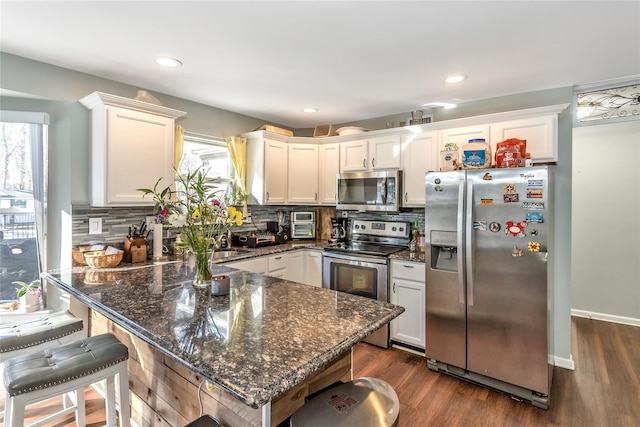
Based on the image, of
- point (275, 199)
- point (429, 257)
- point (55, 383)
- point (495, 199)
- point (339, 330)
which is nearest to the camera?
point (339, 330)

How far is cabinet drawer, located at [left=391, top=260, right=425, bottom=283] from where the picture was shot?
9.48 ft

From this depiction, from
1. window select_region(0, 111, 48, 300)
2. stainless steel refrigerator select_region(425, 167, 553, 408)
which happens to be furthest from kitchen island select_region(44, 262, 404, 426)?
stainless steel refrigerator select_region(425, 167, 553, 408)

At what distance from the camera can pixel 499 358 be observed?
2391 millimetres

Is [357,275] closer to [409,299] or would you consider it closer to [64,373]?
[409,299]

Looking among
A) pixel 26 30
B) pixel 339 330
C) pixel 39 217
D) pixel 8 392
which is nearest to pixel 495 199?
pixel 339 330

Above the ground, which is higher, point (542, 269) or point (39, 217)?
point (39, 217)

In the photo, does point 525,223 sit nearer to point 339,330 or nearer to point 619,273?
point 339,330

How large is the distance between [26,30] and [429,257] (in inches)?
126

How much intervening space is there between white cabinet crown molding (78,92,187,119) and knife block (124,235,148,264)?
1.07 metres

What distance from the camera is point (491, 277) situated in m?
2.41

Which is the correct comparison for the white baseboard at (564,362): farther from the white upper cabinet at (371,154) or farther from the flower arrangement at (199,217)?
the flower arrangement at (199,217)

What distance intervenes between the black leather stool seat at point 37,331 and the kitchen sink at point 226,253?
3.85 feet

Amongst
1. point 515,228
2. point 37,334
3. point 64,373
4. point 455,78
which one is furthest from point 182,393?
point 455,78

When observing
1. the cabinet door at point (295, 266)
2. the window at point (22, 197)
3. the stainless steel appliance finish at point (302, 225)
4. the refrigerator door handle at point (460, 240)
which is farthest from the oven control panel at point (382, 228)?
the window at point (22, 197)
